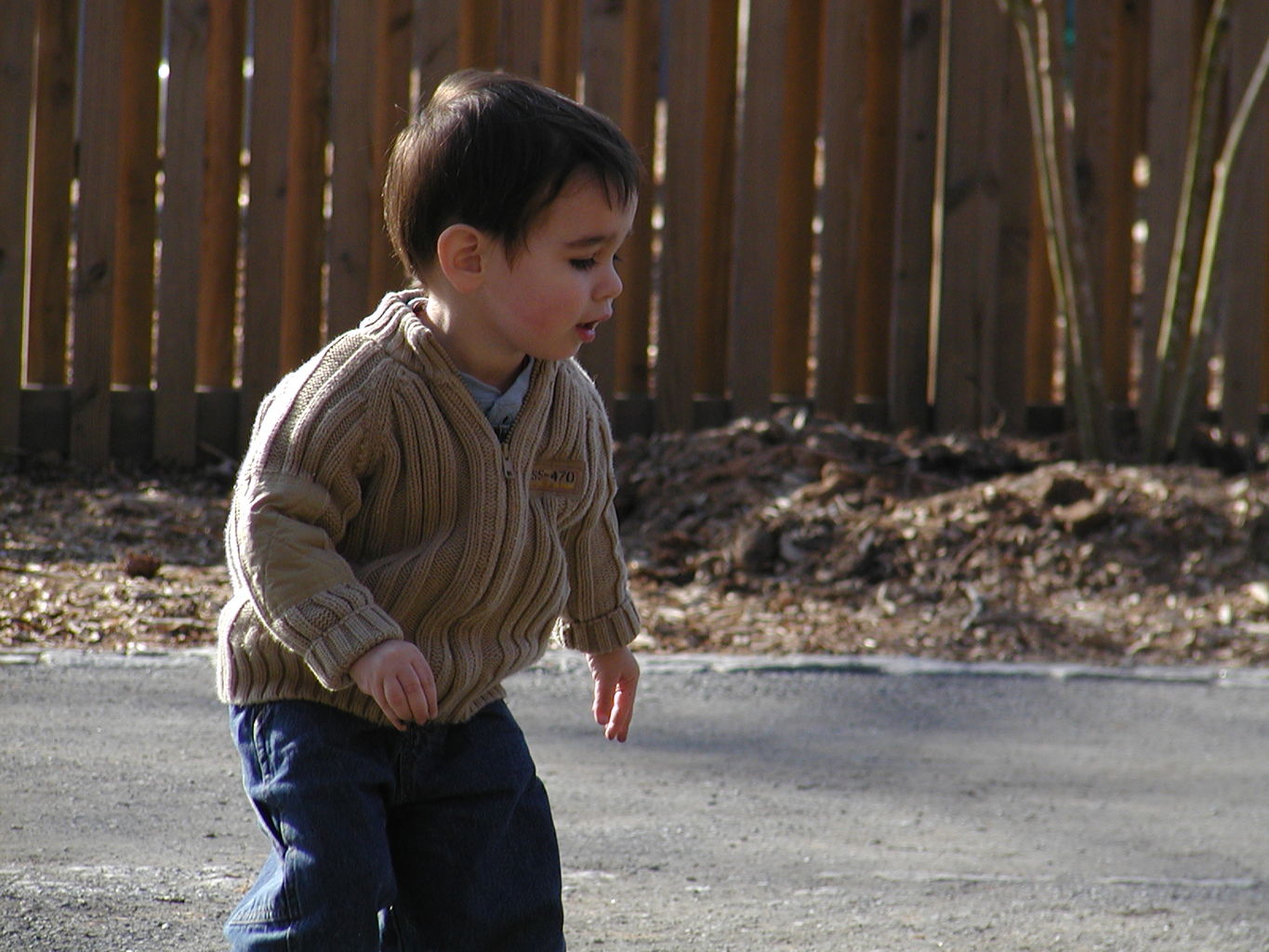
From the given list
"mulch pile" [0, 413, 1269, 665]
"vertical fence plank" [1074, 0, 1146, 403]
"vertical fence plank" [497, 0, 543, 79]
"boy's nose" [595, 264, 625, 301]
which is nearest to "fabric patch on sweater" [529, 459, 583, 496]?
"boy's nose" [595, 264, 625, 301]

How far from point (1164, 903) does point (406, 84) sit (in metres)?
3.98

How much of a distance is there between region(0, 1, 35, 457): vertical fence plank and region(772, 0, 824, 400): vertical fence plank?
259cm

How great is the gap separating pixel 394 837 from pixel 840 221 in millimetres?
4400

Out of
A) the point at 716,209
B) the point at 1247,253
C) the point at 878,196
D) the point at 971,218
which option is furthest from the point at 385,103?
the point at 1247,253

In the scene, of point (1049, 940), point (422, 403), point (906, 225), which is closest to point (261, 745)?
point (422, 403)

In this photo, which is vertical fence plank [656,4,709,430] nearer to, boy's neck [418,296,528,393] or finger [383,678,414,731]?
boy's neck [418,296,528,393]

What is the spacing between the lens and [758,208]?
5.96 meters

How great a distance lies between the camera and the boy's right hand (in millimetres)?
1854

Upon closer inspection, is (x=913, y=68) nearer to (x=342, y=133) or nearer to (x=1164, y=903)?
(x=342, y=133)

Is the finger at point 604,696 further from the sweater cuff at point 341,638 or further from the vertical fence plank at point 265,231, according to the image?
the vertical fence plank at point 265,231

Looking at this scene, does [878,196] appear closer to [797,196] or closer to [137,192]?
[797,196]

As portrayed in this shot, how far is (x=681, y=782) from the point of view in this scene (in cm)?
329

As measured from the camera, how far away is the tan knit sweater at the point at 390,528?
190cm

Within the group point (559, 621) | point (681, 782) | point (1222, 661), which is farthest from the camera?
point (1222, 661)
